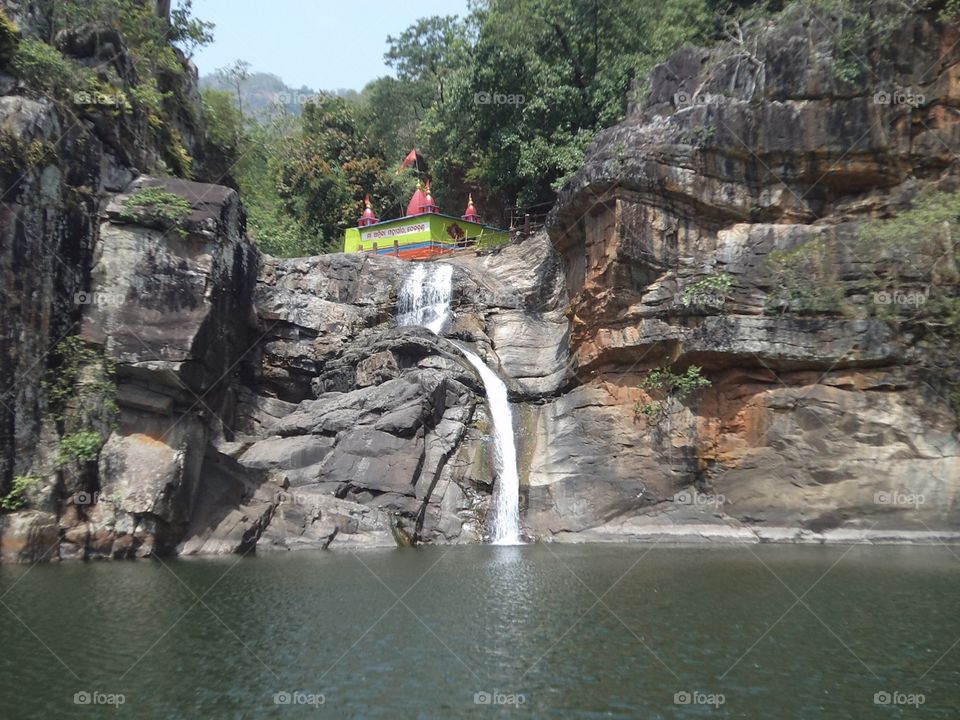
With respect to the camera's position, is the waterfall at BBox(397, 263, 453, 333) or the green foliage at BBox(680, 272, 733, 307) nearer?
the green foliage at BBox(680, 272, 733, 307)

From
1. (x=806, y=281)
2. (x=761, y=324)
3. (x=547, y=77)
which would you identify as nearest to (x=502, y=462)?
(x=761, y=324)

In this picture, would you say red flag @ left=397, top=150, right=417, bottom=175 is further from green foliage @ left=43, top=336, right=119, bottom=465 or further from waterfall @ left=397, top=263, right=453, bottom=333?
green foliage @ left=43, top=336, right=119, bottom=465

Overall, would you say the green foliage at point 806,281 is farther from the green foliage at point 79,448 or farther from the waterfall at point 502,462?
the green foliage at point 79,448

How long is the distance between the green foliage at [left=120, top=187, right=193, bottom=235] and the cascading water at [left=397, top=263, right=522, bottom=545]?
30.5 feet

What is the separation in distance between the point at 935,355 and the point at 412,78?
43996 millimetres

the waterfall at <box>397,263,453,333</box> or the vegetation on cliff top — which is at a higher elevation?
the vegetation on cliff top

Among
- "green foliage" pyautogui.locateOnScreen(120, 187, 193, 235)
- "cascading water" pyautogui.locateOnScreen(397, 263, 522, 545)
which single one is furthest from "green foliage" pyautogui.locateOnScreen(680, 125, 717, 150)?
"green foliage" pyautogui.locateOnScreen(120, 187, 193, 235)

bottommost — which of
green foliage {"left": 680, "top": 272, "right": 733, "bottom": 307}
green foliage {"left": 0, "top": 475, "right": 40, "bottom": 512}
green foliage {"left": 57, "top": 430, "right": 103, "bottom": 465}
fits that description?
green foliage {"left": 0, "top": 475, "right": 40, "bottom": 512}

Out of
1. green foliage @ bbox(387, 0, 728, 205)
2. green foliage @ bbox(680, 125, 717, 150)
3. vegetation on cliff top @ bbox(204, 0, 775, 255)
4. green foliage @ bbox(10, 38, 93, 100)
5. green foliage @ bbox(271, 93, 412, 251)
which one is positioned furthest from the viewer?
green foliage @ bbox(271, 93, 412, 251)

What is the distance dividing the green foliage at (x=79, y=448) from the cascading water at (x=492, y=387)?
9.97 m

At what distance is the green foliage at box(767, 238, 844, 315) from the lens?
20453mm

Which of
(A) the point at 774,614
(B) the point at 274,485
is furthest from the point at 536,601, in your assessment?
(B) the point at 274,485

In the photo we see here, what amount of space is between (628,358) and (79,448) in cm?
1432

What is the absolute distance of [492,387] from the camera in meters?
24.5
